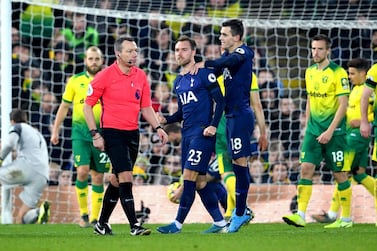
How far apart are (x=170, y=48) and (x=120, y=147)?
6990mm

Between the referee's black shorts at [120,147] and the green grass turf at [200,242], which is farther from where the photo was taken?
the referee's black shorts at [120,147]

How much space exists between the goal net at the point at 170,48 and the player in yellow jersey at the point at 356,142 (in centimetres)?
204

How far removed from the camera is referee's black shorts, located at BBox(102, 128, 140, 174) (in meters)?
9.10

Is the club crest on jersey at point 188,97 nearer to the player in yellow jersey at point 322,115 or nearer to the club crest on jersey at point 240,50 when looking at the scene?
the club crest on jersey at point 240,50

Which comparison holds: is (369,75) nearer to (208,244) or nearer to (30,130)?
(208,244)

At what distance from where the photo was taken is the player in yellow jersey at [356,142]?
12.2 metres

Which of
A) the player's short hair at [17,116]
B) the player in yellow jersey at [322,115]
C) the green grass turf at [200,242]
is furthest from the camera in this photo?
the player's short hair at [17,116]

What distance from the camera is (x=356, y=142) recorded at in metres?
12.6

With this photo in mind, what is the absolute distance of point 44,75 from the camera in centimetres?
1548

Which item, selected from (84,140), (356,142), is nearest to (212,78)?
(84,140)

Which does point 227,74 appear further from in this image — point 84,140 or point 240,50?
point 84,140

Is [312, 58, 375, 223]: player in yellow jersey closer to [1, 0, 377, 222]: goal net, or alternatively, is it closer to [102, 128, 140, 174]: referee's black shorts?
[1, 0, 377, 222]: goal net

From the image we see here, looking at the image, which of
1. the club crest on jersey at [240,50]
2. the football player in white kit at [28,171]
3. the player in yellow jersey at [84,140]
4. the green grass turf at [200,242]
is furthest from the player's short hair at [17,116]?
the club crest on jersey at [240,50]

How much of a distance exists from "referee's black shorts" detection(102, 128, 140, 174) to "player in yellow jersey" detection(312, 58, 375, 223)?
3.69 metres
